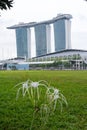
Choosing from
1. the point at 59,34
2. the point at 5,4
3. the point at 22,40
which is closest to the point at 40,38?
the point at 59,34

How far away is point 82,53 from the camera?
5384 inches

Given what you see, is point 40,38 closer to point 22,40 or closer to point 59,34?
point 59,34

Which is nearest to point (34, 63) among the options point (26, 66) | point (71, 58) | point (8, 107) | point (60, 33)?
point (26, 66)

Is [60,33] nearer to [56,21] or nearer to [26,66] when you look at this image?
[56,21]

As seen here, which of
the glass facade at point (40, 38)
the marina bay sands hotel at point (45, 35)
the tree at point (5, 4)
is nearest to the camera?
the tree at point (5, 4)

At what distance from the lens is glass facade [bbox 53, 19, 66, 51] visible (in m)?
166

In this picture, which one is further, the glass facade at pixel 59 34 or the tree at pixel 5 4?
the glass facade at pixel 59 34

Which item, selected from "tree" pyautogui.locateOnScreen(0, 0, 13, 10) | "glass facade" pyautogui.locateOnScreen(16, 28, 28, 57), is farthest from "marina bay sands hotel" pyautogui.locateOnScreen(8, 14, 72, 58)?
"tree" pyautogui.locateOnScreen(0, 0, 13, 10)

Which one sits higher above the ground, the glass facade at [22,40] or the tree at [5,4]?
the glass facade at [22,40]

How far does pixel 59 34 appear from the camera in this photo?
172 meters

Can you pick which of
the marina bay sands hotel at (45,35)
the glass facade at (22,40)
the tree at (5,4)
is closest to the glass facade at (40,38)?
the marina bay sands hotel at (45,35)

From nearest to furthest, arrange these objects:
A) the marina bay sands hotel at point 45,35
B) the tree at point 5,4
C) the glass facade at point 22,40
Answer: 1. the tree at point 5,4
2. the marina bay sands hotel at point 45,35
3. the glass facade at point 22,40

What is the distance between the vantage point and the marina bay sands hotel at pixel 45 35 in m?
166

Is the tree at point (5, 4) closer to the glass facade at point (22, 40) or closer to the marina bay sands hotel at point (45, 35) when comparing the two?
the marina bay sands hotel at point (45, 35)
